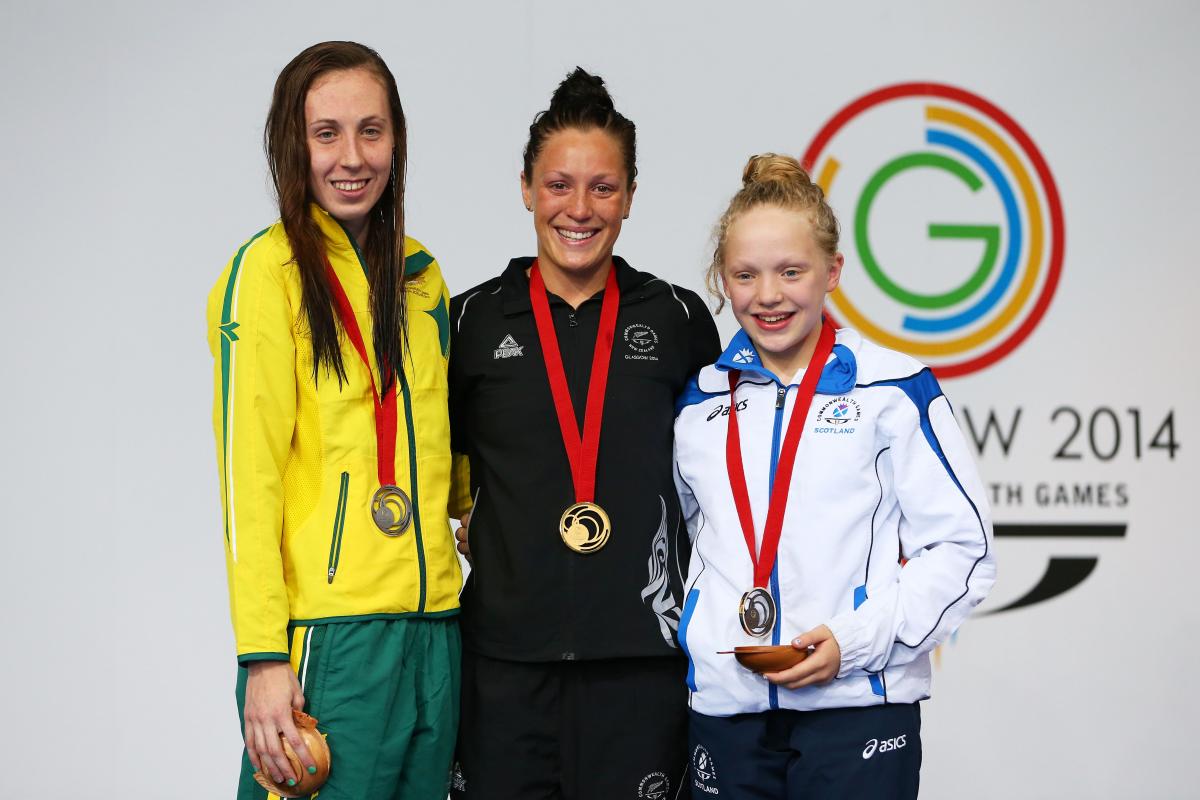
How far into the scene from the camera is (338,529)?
A: 5.56 feet

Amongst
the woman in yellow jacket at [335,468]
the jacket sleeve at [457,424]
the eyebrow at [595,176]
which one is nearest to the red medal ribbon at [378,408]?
the woman in yellow jacket at [335,468]

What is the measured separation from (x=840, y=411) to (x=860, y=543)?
20cm

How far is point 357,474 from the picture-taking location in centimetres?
171

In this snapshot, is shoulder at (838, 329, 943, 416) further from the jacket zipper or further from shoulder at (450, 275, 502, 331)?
shoulder at (450, 275, 502, 331)

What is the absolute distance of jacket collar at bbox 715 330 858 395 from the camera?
1786 millimetres

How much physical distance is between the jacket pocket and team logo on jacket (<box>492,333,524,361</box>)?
→ 0.40 metres

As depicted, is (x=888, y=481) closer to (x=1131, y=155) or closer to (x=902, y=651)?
(x=902, y=651)

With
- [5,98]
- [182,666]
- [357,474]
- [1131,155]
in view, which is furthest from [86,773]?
[1131,155]

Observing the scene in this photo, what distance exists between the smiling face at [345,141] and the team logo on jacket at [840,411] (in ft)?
2.55

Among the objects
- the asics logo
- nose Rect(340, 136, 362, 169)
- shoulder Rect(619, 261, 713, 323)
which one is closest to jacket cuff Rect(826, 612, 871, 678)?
the asics logo

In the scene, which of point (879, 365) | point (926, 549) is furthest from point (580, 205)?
point (926, 549)

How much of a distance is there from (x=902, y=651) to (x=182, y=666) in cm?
252

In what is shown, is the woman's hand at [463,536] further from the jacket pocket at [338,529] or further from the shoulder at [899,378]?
the shoulder at [899,378]

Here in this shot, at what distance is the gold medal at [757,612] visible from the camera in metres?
1.72
